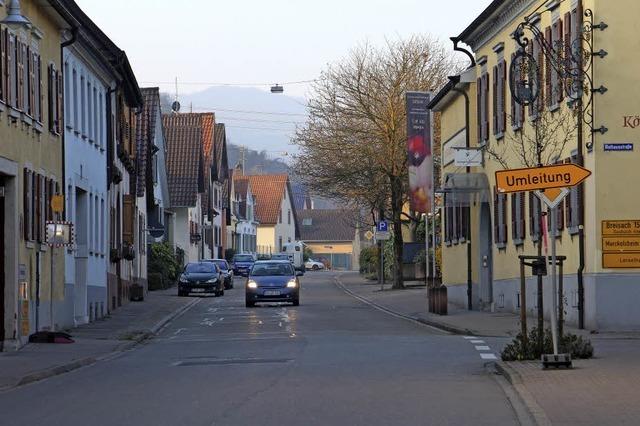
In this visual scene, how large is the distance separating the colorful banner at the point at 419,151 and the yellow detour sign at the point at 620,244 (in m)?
16.8

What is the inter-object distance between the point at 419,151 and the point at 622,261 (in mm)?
17934

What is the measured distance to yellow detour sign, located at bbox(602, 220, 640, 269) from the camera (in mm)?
29281

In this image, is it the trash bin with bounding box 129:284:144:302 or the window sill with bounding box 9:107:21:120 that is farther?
the trash bin with bounding box 129:284:144:302

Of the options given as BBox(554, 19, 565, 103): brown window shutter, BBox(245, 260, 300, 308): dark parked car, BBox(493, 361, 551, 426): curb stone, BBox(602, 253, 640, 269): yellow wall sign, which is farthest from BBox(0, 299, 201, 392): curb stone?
BBox(245, 260, 300, 308): dark parked car

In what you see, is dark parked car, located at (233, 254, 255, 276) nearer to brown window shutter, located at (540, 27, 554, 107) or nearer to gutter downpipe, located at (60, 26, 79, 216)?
gutter downpipe, located at (60, 26, 79, 216)

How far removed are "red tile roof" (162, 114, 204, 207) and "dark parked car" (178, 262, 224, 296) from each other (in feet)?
84.1

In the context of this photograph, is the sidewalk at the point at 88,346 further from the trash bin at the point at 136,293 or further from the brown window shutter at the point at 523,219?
the brown window shutter at the point at 523,219

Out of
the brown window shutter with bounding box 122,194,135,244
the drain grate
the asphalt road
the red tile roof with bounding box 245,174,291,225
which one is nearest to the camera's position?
the asphalt road

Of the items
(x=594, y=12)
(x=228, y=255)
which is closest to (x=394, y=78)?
(x=594, y=12)

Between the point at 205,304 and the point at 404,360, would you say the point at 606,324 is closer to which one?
the point at 404,360

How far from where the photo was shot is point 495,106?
131 ft

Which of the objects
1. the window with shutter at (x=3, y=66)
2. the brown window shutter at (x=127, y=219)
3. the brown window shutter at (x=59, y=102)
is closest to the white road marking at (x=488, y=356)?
the window with shutter at (x=3, y=66)

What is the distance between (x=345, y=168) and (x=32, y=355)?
3867 centimetres

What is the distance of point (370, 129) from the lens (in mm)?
61812
